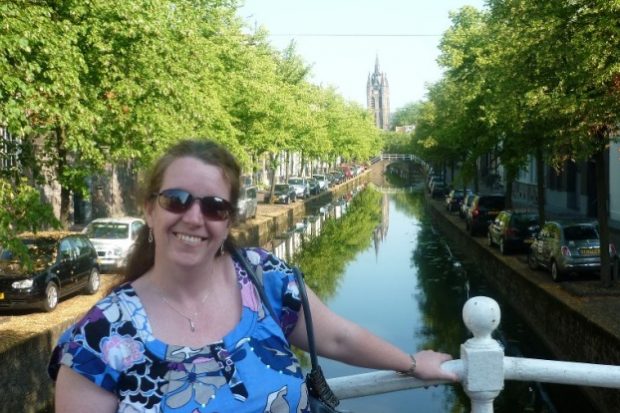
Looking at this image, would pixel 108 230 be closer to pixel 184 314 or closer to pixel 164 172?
pixel 164 172

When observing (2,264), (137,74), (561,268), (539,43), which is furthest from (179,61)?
(561,268)

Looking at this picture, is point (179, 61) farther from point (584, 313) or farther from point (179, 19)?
point (584, 313)

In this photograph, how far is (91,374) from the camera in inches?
80.2

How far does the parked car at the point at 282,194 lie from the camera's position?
4950 cm

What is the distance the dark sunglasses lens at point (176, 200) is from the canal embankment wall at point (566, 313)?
9117 mm

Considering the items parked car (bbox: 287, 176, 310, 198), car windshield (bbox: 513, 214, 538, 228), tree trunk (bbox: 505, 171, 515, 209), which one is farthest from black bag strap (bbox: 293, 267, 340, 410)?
parked car (bbox: 287, 176, 310, 198)

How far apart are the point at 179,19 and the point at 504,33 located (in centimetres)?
829

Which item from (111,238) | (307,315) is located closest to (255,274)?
(307,315)

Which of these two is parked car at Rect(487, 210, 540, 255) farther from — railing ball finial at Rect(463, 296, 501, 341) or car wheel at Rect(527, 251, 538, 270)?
railing ball finial at Rect(463, 296, 501, 341)

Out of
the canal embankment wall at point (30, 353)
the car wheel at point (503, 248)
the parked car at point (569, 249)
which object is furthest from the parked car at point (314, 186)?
the canal embankment wall at point (30, 353)

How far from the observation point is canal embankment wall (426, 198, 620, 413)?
11.1 m

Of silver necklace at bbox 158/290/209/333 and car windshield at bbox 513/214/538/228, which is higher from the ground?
silver necklace at bbox 158/290/209/333

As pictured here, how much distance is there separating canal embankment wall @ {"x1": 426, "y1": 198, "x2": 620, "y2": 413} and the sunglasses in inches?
355

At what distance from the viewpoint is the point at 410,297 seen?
23328mm
